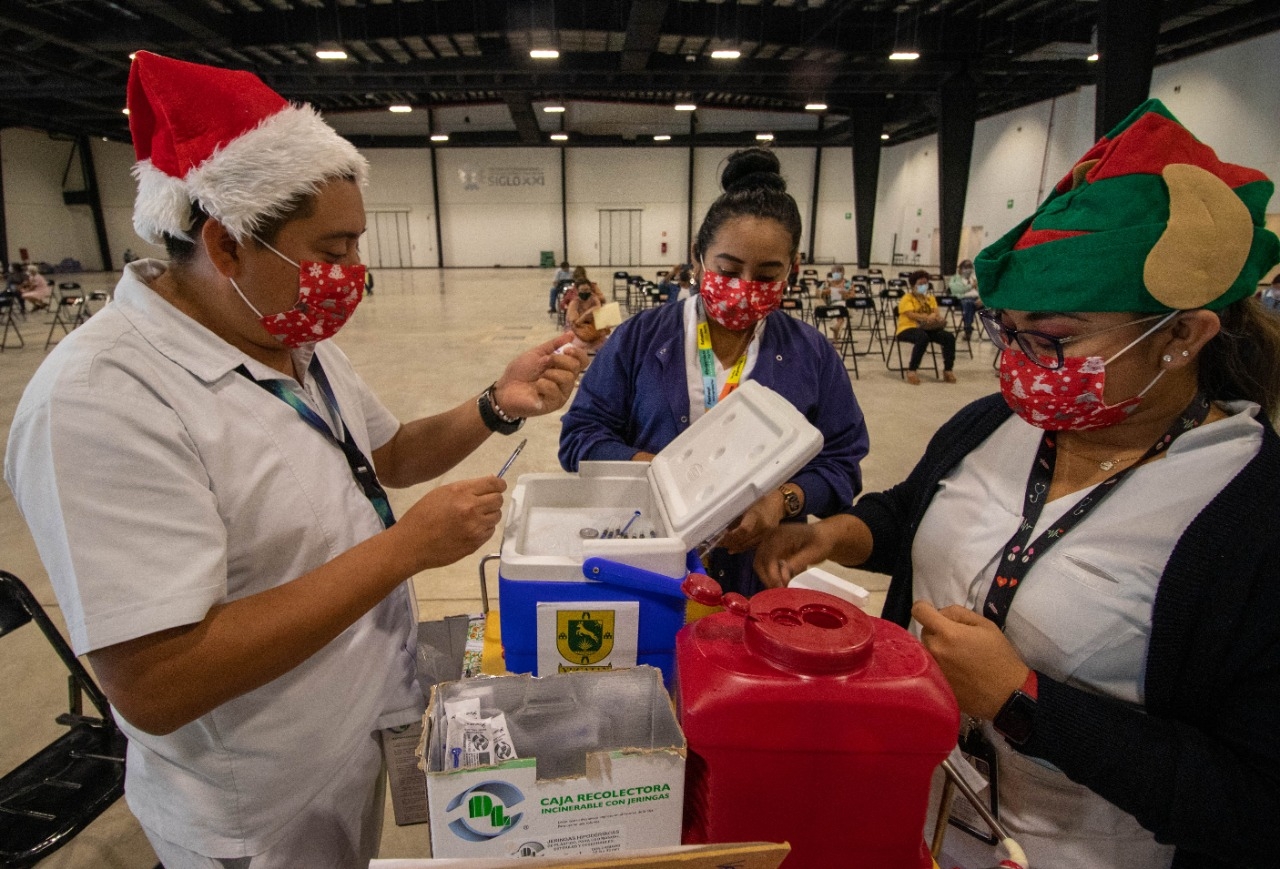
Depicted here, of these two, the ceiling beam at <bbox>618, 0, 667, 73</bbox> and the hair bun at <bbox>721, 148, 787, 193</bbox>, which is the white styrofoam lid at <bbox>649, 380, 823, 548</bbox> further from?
the ceiling beam at <bbox>618, 0, 667, 73</bbox>

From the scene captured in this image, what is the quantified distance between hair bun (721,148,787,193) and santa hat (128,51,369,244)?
1084 mm

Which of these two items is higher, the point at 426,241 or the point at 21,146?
the point at 21,146

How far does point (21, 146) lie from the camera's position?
68.2ft

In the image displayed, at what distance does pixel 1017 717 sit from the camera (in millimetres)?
900

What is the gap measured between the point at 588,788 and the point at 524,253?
26.4 meters

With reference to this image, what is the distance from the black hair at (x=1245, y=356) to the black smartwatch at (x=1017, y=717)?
0.59 metres

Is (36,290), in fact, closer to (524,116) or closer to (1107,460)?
(524,116)

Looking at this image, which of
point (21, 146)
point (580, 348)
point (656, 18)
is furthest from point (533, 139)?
point (580, 348)

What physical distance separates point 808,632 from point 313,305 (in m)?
0.97

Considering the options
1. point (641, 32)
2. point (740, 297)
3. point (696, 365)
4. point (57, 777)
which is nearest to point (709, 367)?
point (696, 365)

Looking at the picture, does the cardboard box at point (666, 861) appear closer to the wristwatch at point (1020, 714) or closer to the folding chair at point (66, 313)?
the wristwatch at point (1020, 714)

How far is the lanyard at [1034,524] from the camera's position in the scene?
102 cm

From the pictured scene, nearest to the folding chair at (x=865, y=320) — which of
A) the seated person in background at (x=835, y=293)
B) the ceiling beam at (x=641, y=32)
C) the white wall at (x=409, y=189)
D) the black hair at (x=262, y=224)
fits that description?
the seated person in background at (x=835, y=293)

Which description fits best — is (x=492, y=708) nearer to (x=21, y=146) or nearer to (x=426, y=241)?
(x=426, y=241)
